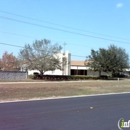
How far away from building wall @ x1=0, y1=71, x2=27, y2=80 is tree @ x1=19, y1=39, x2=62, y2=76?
127 inches

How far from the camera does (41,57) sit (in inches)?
1636

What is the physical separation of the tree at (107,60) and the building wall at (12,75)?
54.0 feet

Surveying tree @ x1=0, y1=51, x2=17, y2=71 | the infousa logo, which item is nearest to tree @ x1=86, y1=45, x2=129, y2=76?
tree @ x1=0, y1=51, x2=17, y2=71

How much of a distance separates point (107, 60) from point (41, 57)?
51.9 ft

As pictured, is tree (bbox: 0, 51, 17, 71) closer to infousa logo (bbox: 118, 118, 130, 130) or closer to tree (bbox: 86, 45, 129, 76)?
tree (bbox: 86, 45, 129, 76)

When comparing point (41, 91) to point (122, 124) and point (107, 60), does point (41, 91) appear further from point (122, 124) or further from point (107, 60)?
point (107, 60)

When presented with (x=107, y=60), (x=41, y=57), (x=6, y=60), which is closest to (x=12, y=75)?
(x=41, y=57)

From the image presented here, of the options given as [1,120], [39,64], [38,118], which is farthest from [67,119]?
[39,64]

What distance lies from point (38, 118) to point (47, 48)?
35374mm


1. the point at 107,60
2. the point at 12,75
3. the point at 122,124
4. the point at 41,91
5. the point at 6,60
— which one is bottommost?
the point at 122,124

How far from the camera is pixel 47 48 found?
42906mm

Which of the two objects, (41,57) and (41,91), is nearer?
(41,91)

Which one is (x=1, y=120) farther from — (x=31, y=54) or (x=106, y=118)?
(x=31, y=54)

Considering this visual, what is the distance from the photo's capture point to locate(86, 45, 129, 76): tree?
48688 mm
